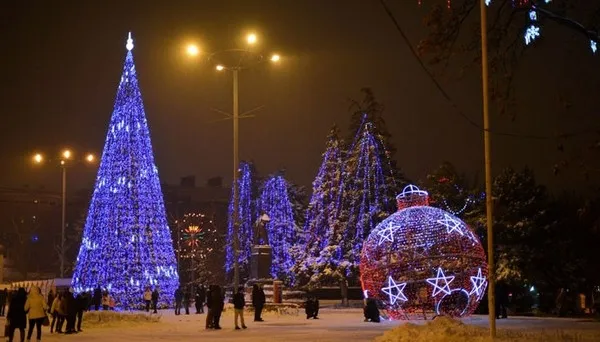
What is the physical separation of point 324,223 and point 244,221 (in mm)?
20290

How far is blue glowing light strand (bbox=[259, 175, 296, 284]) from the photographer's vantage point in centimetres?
6431

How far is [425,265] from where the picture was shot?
25406mm

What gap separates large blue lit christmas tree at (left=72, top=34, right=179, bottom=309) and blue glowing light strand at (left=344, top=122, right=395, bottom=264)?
1531cm

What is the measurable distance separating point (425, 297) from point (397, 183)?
1036 inches

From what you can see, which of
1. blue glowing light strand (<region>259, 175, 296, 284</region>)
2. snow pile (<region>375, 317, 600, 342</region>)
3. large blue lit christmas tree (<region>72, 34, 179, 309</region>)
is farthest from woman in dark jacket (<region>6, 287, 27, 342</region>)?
blue glowing light strand (<region>259, 175, 296, 284</region>)

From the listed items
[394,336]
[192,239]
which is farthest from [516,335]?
[192,239]

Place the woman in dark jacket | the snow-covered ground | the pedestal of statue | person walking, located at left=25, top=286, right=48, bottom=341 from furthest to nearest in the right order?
the pedestal of statue, the snow-covered ground, person walking, located at left=25, top=286, right=48, bottom=341, the woman in dark jacket


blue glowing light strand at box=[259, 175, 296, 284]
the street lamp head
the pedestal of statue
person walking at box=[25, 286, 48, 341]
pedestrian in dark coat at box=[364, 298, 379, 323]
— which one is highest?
the street lamp head

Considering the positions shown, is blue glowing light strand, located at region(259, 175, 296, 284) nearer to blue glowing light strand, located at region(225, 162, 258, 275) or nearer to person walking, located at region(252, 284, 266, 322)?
blue glowing light strand, located at region(225, 162, 258, 275)

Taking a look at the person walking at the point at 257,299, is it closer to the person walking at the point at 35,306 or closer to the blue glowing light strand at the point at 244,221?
the person walking at the point at 35,306

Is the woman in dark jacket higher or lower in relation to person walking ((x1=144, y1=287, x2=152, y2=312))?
higher

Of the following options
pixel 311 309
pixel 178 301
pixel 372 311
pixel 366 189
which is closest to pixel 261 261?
pixel 178 301

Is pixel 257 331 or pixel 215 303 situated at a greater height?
pixel 215 303

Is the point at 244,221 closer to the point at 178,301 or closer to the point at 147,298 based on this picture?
the point at 147,298
